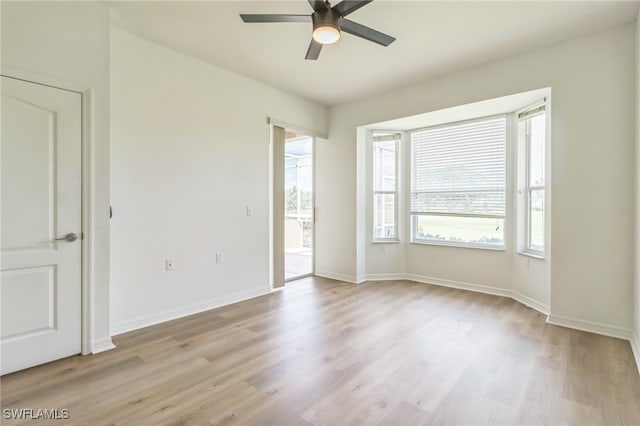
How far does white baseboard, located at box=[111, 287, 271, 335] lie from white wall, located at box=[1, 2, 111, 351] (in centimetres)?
34

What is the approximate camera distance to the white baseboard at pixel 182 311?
9.79 feet

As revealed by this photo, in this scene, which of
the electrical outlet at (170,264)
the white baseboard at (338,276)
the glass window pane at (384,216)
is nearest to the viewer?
the electrical outlet at (170,264)

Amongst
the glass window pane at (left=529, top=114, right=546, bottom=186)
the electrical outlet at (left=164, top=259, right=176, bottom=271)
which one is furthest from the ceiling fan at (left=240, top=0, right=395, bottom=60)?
the glass window pane at (left=529, top=114, right=546, bottom=186)

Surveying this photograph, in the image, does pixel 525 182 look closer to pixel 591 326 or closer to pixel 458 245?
pixel 458 245

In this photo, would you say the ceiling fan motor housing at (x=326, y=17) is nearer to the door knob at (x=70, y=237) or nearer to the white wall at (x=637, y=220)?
the door knob at (x=70, y=237)

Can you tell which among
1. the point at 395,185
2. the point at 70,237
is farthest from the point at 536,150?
the point at 70,237

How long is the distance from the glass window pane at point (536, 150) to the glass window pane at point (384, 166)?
190cm

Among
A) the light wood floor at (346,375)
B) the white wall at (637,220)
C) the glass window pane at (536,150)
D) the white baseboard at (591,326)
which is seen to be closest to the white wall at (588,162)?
the white baseboard at (591,326)

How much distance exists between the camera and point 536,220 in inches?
151

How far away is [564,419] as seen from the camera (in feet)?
5.80

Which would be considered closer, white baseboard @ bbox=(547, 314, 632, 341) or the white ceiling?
the white ceiling

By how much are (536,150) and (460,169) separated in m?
1.00

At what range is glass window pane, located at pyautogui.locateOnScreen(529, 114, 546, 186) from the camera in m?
3.70

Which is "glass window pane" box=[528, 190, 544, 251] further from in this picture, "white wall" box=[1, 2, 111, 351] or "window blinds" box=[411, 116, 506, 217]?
"white wall" box=[1, 2, 111, 351]
